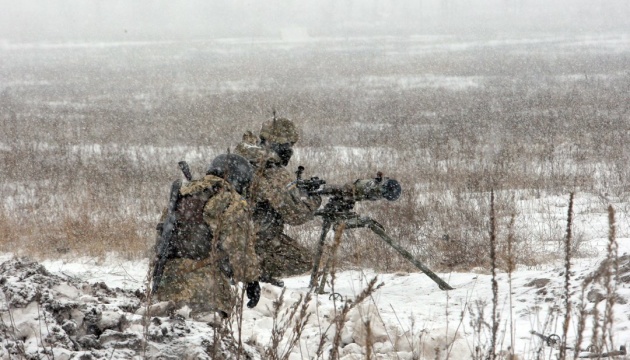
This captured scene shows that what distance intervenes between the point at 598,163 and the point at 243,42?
34650mm

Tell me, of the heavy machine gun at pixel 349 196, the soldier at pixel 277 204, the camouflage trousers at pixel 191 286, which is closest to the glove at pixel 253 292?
the camouflage trousers at pixel 191 286

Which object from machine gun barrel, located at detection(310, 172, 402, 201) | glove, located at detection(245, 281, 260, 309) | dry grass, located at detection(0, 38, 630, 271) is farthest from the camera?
dry grass, located at detection(0, 38, 630, 271)

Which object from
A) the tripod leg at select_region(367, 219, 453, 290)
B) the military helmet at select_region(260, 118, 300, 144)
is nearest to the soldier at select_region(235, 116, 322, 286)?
the military helmet at select_region(260, 118, 300, 144)

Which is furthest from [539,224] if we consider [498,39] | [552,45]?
[498,39]

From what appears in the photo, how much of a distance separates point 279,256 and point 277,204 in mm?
592

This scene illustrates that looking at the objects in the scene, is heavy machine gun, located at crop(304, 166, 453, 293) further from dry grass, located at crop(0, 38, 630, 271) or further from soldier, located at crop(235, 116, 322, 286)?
A: dry grass, located at crop(0, 38, 630, 271)

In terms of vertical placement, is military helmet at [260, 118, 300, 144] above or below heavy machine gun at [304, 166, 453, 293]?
above

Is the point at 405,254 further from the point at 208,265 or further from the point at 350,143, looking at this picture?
the point at 350,143

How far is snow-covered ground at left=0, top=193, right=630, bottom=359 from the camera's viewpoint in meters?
2.86

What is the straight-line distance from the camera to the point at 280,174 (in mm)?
4527

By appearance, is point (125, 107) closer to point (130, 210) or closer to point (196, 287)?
point (130, 210)

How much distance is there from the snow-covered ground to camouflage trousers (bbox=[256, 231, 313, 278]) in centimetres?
15

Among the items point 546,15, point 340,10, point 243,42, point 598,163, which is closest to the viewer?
point 598,163

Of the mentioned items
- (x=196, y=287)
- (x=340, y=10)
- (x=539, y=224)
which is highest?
(x=340, y=10)
